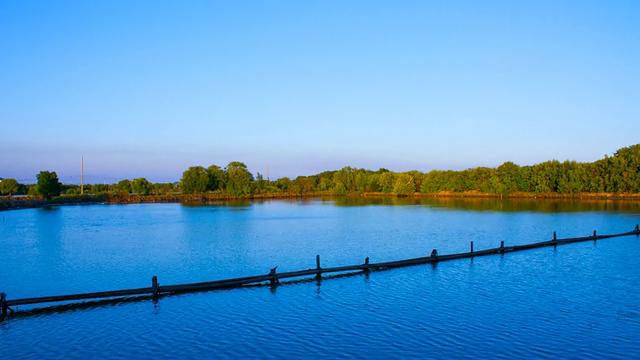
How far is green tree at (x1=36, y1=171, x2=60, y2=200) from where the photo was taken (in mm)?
109562

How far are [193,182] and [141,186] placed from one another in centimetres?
3029

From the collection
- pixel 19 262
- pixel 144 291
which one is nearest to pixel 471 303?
pixel 144 291

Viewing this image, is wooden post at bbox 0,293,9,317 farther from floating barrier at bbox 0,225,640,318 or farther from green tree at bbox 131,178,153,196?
green tree at bbox 131,178,153,196

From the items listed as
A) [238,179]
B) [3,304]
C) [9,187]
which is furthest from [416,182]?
[3,304]

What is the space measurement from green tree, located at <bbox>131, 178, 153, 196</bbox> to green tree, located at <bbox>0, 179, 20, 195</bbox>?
37.5 meters

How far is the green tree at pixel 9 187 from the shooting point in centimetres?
16050

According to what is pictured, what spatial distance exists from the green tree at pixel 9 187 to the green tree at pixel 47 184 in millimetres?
61898

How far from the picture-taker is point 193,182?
154 meters

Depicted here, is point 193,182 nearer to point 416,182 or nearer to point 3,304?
point 416,182

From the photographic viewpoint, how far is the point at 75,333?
16.1 meters

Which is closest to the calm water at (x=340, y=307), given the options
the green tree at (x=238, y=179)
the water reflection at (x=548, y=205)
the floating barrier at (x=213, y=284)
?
the floating barrier at (x=213, y=284)

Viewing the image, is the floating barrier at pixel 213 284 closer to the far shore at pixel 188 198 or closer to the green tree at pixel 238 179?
the far shore at pixel 188 198

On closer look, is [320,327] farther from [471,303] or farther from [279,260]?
[279,260]

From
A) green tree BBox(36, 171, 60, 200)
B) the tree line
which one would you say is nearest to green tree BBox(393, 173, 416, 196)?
the tree line
